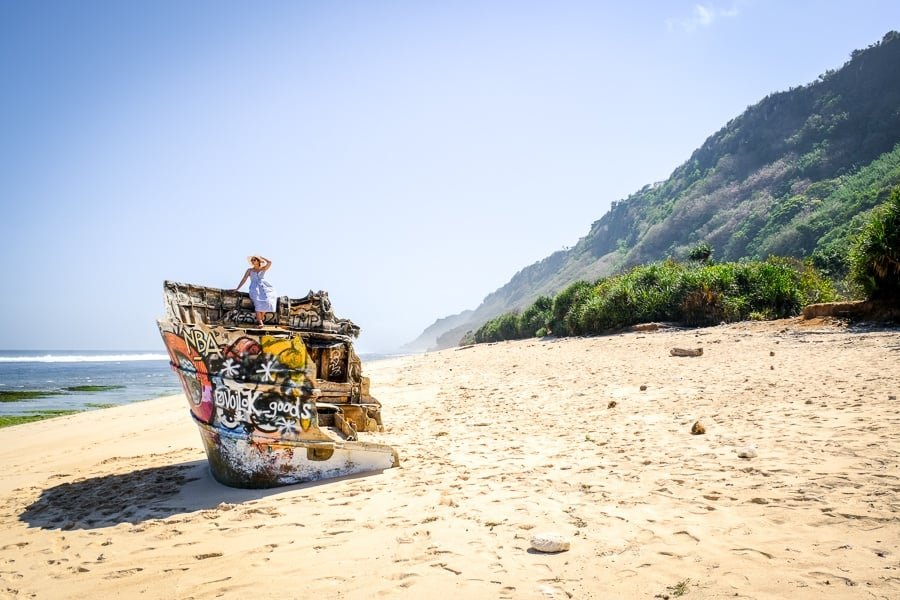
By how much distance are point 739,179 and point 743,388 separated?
3479 inches

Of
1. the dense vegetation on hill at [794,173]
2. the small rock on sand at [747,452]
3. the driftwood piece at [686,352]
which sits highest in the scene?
the dense vegetation on hill at [794,173]

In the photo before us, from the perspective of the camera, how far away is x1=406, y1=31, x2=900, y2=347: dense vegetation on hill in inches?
2131

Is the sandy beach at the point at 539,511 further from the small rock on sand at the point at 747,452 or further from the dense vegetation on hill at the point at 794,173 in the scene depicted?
the dense vegetation on hill at the point at 794,173

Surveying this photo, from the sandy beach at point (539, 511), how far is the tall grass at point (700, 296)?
12011 millimetres

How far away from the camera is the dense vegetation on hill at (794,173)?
178 feet

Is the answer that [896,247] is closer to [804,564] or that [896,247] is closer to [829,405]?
[829,405]

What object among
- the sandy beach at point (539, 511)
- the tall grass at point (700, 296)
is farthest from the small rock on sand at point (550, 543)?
the tall grass at point (700, 296)

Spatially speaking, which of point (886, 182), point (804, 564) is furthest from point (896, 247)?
point (886, 182)

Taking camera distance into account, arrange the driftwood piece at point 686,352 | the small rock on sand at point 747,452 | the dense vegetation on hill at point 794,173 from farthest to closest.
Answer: the dense vegetation on hill at point 794,173, the driftwood piece at point 686,352, the small rock on sand at point 747,452

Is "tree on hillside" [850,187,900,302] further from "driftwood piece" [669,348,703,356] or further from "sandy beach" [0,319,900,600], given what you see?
"sandy beach" [0,319,900,600]

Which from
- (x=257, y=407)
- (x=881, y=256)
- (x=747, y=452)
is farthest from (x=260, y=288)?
(x=881, y=256)

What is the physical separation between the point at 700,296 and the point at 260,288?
744 inches

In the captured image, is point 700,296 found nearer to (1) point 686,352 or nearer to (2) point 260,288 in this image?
(1) point 686,352

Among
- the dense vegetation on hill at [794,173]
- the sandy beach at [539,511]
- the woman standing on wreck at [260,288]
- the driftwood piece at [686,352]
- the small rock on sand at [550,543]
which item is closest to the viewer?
the sandy beach at [539,511]
